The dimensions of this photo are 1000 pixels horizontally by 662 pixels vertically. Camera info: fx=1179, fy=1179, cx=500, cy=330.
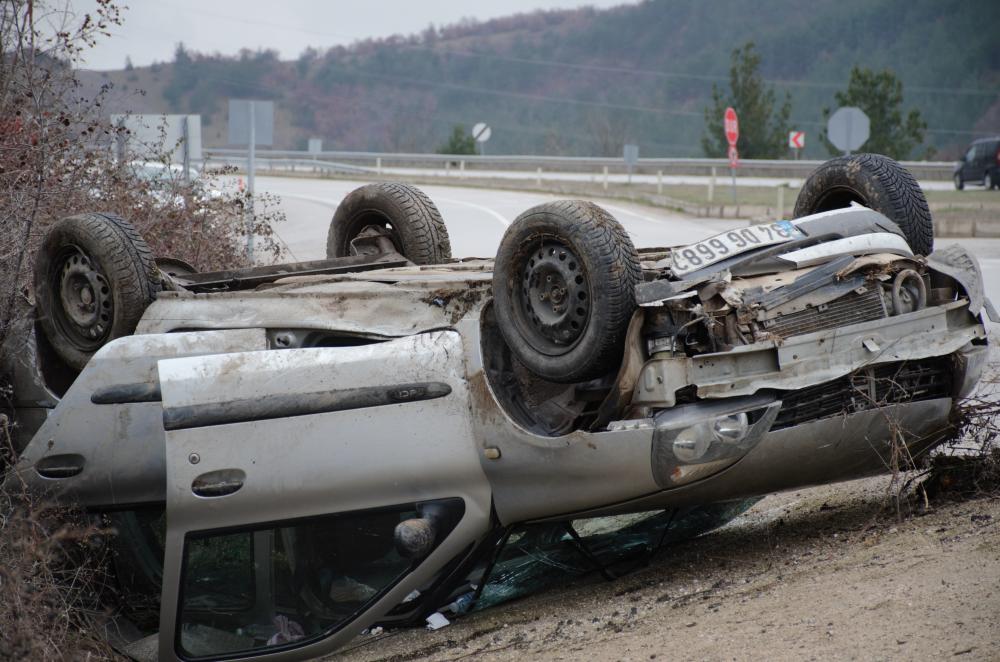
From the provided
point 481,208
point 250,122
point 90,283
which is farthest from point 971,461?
point 481,208

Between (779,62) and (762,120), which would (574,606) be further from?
(779,62)

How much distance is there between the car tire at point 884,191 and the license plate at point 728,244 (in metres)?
0.64

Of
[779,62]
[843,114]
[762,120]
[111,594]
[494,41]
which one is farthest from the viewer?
[494,41]

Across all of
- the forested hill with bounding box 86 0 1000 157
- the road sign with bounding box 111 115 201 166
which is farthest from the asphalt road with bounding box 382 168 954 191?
the forested hill with bounding box 86 0 1000 157

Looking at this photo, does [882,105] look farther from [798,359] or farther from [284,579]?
[284,579]

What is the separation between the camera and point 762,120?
40.2 metres

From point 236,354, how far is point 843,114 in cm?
1824

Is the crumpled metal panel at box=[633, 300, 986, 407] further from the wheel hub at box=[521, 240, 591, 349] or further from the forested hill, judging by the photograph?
the forested hill

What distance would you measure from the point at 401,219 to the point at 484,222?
1482 centimetres

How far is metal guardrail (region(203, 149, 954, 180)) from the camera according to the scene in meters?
33.5

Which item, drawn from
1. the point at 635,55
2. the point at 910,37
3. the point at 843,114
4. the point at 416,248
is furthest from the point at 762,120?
the point at 635,55

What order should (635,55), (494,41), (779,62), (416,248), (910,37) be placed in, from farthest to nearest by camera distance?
(494,41) → (635,55) → (779,62) → (910,37) → (416,248)

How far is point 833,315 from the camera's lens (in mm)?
4367

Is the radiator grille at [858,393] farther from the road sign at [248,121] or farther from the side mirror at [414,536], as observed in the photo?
the road sign at [248,121]
